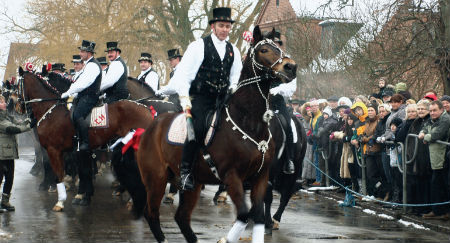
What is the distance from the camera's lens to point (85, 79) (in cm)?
1437

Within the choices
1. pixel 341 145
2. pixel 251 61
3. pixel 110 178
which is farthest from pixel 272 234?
pixel 110 178

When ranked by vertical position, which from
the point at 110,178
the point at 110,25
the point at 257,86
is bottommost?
the point at 110,178

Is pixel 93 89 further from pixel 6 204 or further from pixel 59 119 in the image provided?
pixel 6 204

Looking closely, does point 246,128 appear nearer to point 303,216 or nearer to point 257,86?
point 257,86

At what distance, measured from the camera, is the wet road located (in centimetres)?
1073

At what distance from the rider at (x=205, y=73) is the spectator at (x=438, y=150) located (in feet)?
15.4

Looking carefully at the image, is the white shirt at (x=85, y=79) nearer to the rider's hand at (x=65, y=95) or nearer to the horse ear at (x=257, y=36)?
the rider's hand at (x=65, y=95)

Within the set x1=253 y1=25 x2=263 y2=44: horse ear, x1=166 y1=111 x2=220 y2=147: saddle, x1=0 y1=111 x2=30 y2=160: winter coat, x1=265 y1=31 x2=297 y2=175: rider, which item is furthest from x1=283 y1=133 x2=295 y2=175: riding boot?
x1=0 y1=111 x2=30 y2=160: winter coat

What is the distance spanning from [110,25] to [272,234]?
30.4 meters

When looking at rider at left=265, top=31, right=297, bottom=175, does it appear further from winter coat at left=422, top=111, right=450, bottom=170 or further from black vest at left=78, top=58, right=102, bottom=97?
black vest at left=78, top=58, right=102, bottom=97

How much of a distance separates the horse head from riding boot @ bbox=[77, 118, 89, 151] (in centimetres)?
651

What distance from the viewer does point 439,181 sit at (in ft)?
42.2

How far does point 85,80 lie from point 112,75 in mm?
866

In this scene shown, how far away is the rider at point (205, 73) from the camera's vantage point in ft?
29.7
